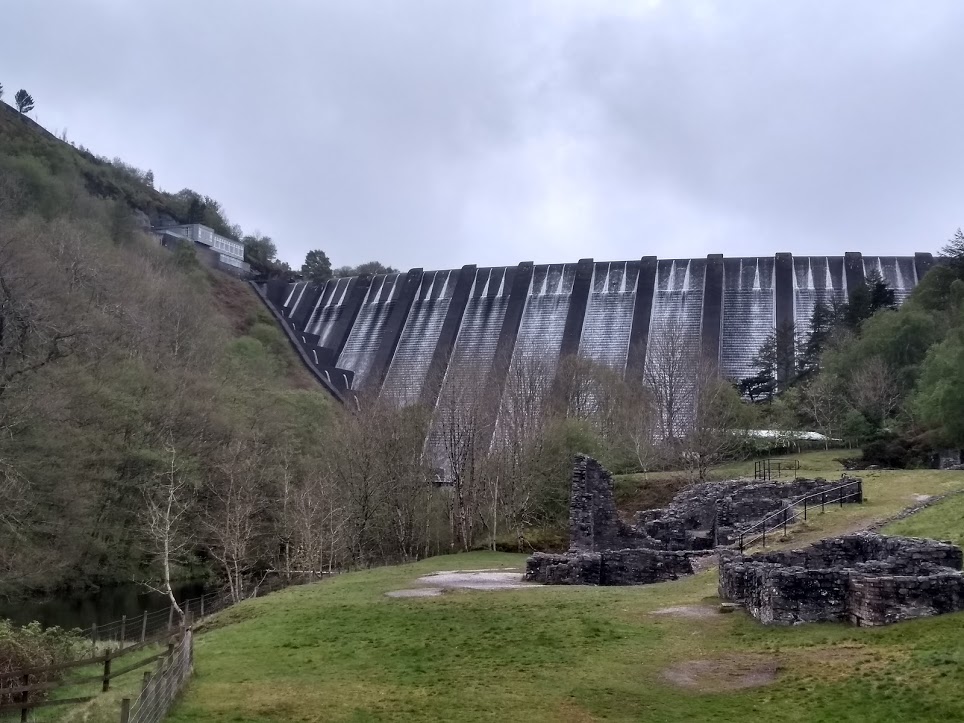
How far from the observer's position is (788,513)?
29266 mm

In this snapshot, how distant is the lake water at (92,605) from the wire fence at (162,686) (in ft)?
63.8

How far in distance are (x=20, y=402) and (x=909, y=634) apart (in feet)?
117

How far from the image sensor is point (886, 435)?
48.6 metres

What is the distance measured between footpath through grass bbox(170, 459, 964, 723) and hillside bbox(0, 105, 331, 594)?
19160 mm

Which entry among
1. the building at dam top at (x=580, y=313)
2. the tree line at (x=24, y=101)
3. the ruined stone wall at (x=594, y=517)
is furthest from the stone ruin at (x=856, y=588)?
the tree line at (x=24, y=101)

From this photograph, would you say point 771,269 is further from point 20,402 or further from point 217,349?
point 20,402

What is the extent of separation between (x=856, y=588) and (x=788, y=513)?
50.3 feet

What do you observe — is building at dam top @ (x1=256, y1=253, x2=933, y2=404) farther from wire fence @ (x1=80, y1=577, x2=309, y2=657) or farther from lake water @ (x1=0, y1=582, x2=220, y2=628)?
wire fence @ (x1=80, y1=577, x2=309, y2=657)

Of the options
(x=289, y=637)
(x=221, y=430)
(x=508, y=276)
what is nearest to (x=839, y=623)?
(x=289, y=637)

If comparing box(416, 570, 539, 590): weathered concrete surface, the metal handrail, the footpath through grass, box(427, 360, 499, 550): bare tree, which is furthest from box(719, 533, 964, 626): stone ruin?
box(427, 360, 499, 550): bare tree

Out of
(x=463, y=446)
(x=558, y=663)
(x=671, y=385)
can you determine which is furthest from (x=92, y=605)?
(x=671, y=385)

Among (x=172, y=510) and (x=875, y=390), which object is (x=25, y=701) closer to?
(x=172, y=510)

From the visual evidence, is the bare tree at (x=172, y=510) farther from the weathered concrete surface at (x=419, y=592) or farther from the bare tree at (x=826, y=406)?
the bare tree at (x=826, y=406)

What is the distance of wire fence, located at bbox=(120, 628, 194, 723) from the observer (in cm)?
1014
